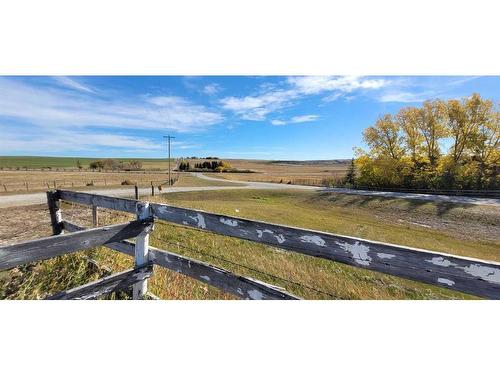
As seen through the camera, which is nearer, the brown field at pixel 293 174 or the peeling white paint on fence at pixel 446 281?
the peeling white paint on fence at pixel 446 281

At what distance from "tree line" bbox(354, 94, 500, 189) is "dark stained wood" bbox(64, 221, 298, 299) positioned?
3384cm

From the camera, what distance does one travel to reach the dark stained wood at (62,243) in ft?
7.34

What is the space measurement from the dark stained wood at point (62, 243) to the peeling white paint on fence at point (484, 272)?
3030 millimetres

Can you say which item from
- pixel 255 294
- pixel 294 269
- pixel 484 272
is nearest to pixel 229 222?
pixel 255 294

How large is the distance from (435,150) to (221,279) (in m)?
37.4

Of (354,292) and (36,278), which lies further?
(354,292)

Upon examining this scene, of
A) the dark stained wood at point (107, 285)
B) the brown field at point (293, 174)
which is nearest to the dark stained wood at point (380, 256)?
the dark stained wood at point (107, 285)

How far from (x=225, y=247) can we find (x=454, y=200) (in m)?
25.0

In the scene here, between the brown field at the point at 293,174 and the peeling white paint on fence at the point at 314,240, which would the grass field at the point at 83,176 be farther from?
the peeling white paint on fence at the point at 314,240

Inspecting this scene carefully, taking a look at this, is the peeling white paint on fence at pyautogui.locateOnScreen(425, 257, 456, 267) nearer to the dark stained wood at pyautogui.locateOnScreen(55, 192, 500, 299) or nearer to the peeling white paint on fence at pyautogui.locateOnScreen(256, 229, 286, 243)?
the dark stained wood at pyautogui.locateOnScreen(55, 192, 500, 299)

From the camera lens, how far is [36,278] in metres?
3.83

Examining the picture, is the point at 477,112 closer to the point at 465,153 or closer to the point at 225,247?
the point at 465,153
